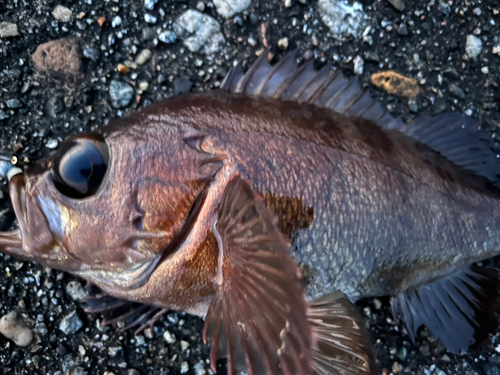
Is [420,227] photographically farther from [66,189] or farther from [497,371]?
[66,189]

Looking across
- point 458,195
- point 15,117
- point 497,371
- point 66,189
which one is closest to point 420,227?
point 458,195

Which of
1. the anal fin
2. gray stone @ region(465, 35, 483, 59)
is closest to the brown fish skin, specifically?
the anal fin

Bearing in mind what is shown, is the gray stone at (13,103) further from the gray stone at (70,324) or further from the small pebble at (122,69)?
the gray stone at (70,324)

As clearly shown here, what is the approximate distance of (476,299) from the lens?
5.39 ft

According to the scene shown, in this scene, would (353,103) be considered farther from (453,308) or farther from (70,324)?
(70,324)

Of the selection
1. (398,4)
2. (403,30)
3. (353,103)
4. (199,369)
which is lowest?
(199,369)

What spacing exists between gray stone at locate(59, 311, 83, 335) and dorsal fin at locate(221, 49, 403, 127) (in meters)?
1.27

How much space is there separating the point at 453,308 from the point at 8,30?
2.49 meters

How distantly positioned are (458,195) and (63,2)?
2.07m

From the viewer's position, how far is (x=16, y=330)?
1.69 metres

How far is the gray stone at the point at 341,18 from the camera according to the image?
1.90 m

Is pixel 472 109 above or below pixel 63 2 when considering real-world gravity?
above

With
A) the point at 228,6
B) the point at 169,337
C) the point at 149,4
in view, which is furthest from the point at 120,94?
the point at 169,337

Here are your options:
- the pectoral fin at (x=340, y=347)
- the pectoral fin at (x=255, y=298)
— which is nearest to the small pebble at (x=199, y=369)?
the pectoral fin at (x=255, y=298)
